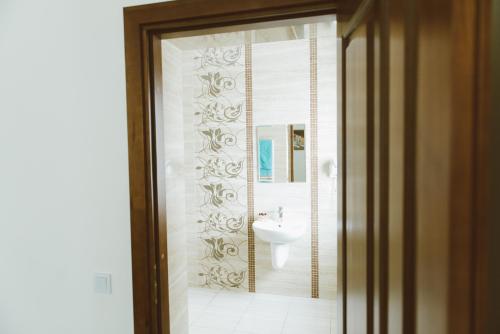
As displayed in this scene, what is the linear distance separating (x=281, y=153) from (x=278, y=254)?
1002 millimetres

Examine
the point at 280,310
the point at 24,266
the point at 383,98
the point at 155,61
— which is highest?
the point at 155,61

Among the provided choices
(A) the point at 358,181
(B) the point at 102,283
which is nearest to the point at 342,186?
(A) the point at 358,181

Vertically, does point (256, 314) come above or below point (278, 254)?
below

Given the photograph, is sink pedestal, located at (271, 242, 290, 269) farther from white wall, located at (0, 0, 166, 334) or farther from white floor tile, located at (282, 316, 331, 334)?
white wall, located at (0, 0, 166, 334)

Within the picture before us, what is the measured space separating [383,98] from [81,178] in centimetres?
123

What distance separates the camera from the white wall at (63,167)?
1313 mm

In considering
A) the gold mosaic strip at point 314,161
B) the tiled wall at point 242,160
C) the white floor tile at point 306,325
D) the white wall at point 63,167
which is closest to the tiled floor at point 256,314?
the white floor tile at point 306,325

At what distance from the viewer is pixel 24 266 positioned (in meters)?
1.47

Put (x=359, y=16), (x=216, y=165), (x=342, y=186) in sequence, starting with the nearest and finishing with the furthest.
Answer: (x=359, y=16), (x=342, y=186), (x=216, y=165)

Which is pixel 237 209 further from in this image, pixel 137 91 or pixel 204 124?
pixel 137 91

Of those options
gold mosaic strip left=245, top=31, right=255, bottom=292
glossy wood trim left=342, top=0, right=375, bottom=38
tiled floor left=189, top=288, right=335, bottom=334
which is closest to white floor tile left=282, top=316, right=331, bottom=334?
tiled floor left=189, top=288, right=335, bottom=334

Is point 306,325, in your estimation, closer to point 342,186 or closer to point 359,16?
point 342,186

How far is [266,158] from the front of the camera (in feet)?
11.0

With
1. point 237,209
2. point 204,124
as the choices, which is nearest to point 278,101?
point 204,124
